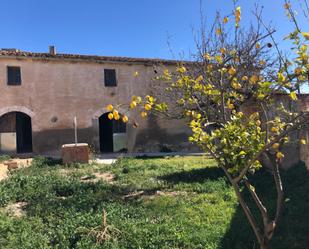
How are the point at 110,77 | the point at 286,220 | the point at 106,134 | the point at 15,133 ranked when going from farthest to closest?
1. the point at 106,134
2. the point at 110,77
3. the point at 15,133
4. the point at 286,220

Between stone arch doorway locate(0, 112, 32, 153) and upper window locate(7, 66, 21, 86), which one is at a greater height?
upper window locate(7, 66, 21, 86)

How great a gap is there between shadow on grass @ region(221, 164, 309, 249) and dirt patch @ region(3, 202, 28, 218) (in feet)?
12.5

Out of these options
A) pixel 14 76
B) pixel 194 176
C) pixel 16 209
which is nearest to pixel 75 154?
pixel 194 176

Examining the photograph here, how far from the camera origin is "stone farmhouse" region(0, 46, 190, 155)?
688 inches

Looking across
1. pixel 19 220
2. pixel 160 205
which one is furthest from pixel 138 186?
pixel 19 220

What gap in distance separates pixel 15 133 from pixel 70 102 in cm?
298

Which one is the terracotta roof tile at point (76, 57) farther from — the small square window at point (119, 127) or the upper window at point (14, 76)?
the small square window at point (119, 127)

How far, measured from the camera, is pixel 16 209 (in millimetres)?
7195

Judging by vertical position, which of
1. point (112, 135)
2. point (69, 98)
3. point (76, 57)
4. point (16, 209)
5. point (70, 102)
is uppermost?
point (76, 57)

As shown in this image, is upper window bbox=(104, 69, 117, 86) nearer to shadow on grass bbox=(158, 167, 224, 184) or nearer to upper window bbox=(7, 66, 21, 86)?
upper window bbox=(7, 66, 21, 86)

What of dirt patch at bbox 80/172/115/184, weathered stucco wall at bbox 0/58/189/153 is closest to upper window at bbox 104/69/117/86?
weathered stucco wall at bbox 0/58/189/153

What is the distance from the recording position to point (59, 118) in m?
18.1

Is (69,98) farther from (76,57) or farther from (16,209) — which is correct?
(16,209)

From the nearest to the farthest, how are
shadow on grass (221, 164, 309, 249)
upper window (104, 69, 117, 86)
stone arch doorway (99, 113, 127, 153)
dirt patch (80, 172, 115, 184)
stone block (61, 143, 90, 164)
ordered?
shadow on grass (221, 164, 309, 249)
dirt patch (80, 172, 115, 184)
stone block (61, 143, 90, 164)
upper window (104, 69, 117, 86)
stone arch doorway (99, 113, 127, 153)
